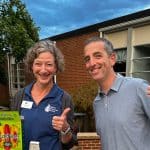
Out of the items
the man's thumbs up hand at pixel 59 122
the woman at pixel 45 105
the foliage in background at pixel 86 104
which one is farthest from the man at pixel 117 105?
the foliage in background at pixel 86 104

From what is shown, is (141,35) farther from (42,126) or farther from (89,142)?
(42,126)

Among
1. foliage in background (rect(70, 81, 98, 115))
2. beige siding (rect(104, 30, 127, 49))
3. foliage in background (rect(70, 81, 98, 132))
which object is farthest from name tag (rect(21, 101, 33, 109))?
beige siding (rect(104, 30, 127, 49))

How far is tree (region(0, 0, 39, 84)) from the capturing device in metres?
18.7

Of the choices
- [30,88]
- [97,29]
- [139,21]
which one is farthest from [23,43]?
[30,88]

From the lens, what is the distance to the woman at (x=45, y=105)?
12.9 ft

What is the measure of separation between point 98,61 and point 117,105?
0.37 m

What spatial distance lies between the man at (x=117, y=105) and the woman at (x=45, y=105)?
0.39 metres

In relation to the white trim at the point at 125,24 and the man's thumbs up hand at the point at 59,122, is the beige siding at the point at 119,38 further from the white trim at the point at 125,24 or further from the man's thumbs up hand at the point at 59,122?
the man's thumbs up hand at the point at 59,122

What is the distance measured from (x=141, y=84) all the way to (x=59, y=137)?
906 mm

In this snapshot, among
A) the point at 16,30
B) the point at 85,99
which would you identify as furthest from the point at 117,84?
the point at 16,30

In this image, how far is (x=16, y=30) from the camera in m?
18.6

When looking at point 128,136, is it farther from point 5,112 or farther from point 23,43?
point 23,43

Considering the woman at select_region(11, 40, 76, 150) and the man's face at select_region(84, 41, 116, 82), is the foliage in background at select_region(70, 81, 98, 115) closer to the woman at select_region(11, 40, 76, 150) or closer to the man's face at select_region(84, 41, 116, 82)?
the woman at select_region(11, 40, 76, 150)

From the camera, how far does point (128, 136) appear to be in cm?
344
